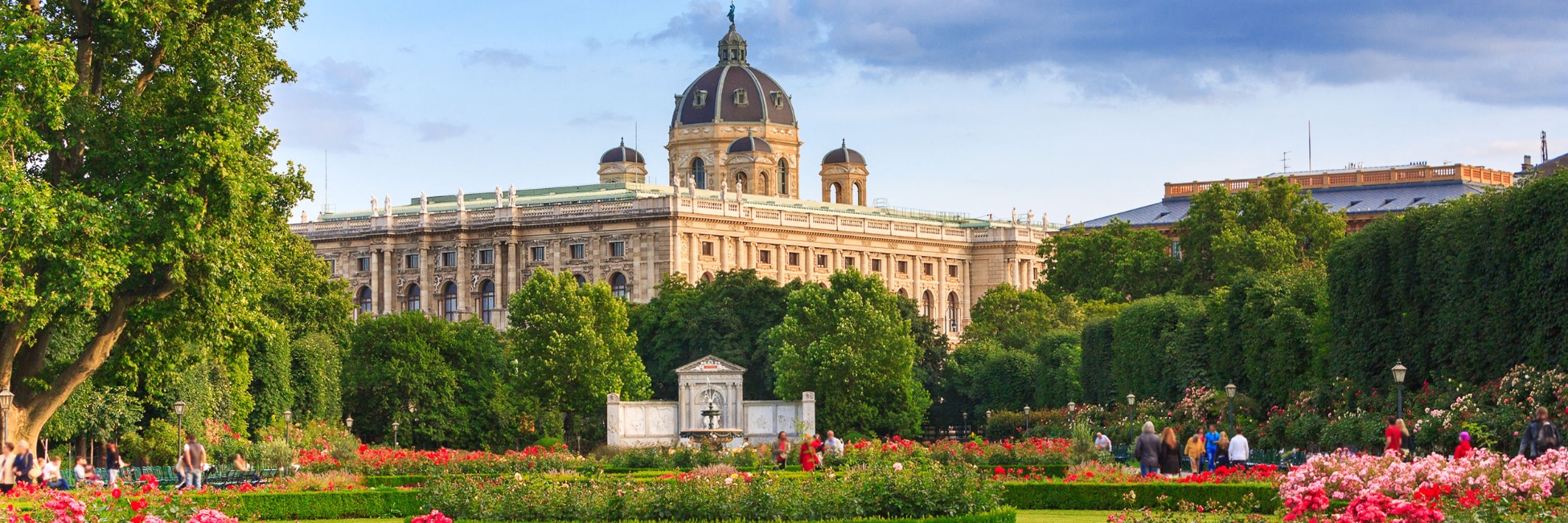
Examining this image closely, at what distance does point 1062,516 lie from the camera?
31422mm

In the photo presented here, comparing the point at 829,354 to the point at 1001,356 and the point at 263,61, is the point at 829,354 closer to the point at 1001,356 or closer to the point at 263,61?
the point at 1001,356

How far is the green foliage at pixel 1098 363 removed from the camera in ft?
227

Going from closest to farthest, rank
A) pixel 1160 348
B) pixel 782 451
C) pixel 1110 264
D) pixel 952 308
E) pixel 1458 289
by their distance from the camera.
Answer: pixel 1458 289 → pixel 782 451 → pixel 1160 348 → pixel 1110 264 → pixel 952 308

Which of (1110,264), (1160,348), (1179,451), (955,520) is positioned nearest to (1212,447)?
(1179,451)

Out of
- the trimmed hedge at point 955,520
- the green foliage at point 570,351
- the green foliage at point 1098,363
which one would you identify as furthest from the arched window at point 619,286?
the trimmed hedge at point 955,520

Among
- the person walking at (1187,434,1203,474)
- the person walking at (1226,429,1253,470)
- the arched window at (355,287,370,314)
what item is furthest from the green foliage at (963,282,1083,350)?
the person walking at (1226,429,1253,470)

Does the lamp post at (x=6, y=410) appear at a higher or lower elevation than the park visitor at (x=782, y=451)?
higher

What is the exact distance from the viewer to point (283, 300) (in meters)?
67.8

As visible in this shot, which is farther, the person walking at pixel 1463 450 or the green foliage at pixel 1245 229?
the green foliage at pixel 1245 229

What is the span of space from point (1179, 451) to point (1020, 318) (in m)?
61.1

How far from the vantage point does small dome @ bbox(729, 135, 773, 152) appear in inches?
5610

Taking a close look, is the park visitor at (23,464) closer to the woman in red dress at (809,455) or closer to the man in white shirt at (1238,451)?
the woman in red dress at (809,455)

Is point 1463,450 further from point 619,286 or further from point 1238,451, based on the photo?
point 619,286

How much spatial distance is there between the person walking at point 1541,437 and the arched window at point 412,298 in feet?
343
